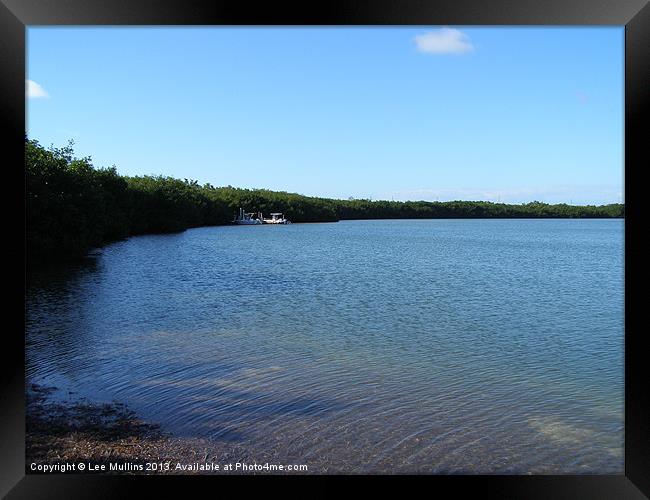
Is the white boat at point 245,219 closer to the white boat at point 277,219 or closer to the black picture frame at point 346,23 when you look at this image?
the white boat at point 277,219

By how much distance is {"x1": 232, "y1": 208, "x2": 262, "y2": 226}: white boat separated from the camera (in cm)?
4716

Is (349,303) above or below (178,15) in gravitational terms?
below

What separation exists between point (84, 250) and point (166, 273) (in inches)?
150

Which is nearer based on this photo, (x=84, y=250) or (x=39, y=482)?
(x=39, y=482)

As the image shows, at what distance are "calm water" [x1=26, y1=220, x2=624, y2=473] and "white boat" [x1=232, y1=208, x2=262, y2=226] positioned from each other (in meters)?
30.4

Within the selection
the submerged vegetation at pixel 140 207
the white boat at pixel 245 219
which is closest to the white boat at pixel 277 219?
the submerged vegetation at pixel 140 207

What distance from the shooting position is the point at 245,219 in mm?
47562

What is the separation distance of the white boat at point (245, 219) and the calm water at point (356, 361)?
99.8 ft

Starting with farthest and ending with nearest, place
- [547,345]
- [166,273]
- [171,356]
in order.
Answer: [166,273], [547,345], [171,356]

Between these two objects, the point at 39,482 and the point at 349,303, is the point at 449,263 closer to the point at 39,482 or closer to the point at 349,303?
the point at 349,303

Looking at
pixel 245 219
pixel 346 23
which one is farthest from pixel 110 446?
pixel 245 219

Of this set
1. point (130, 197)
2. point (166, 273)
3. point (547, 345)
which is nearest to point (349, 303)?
point (547, 345)

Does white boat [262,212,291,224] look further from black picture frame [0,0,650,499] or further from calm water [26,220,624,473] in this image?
black picture frame [0,0,650,499]

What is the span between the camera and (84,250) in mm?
18703
